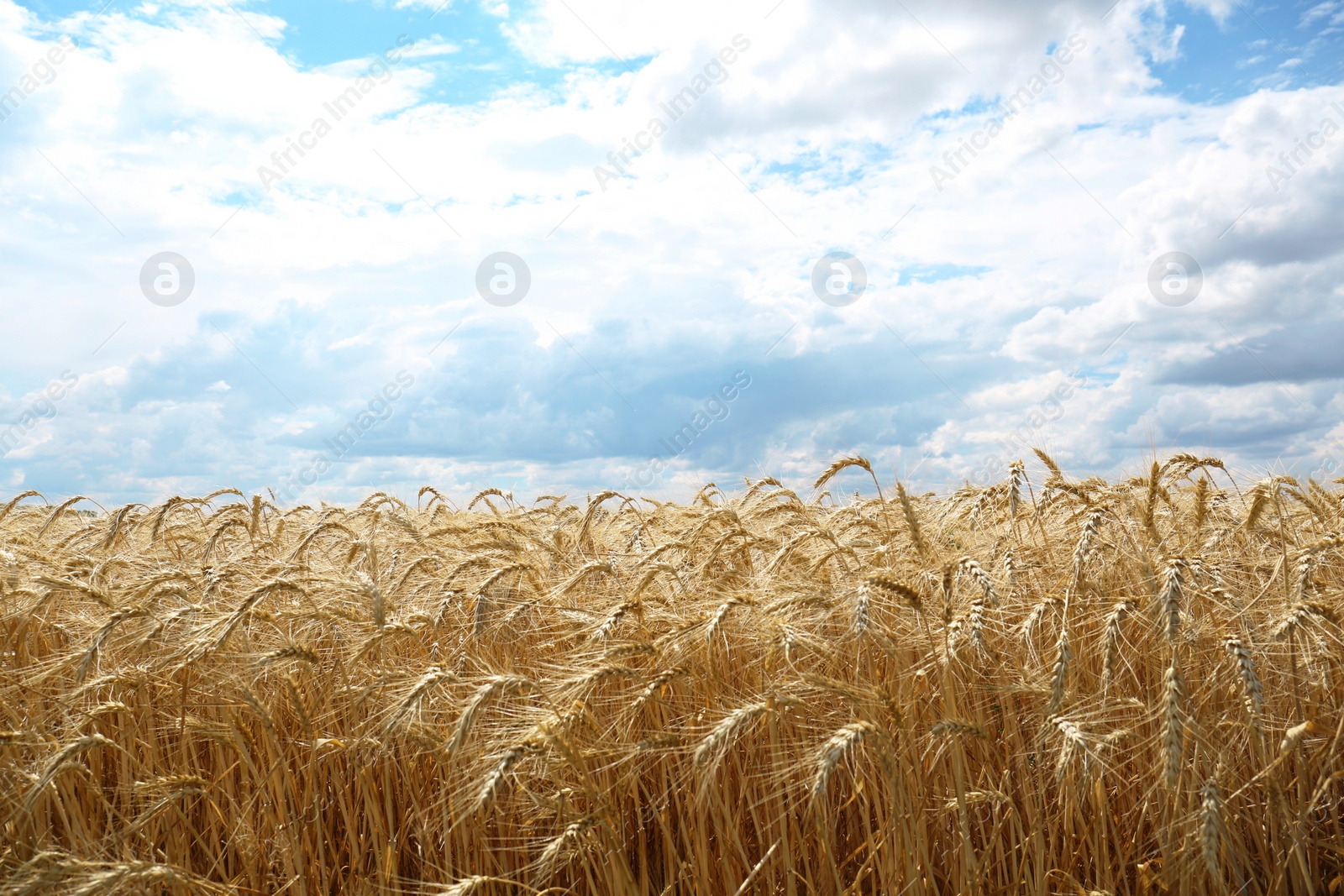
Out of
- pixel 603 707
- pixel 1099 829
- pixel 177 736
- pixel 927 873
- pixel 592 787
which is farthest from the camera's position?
pixel 177 736

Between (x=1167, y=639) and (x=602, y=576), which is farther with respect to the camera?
(x=602, y=576)

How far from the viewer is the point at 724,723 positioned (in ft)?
7.20

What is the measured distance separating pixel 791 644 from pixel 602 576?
1.46 meters

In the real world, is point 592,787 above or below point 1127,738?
above

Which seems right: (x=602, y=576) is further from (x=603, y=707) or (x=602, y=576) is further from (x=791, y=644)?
(x=791, y=644)

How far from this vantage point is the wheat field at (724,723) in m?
2.46

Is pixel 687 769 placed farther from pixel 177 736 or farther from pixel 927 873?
pixel 177 736

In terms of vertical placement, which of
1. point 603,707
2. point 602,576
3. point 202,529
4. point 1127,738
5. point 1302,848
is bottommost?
point 1302,848

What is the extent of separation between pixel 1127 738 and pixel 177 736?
13.4 ft

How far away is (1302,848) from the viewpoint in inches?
95.7

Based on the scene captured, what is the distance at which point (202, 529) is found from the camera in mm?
6191

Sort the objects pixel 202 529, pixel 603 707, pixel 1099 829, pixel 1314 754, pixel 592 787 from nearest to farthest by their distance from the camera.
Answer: pixel 592 787 → pixel 1099 829 → pixel 1314 754 → pixel 603 707 → pixel 202 529

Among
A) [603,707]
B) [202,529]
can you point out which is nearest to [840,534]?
[603,707]

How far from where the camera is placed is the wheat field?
246cm
